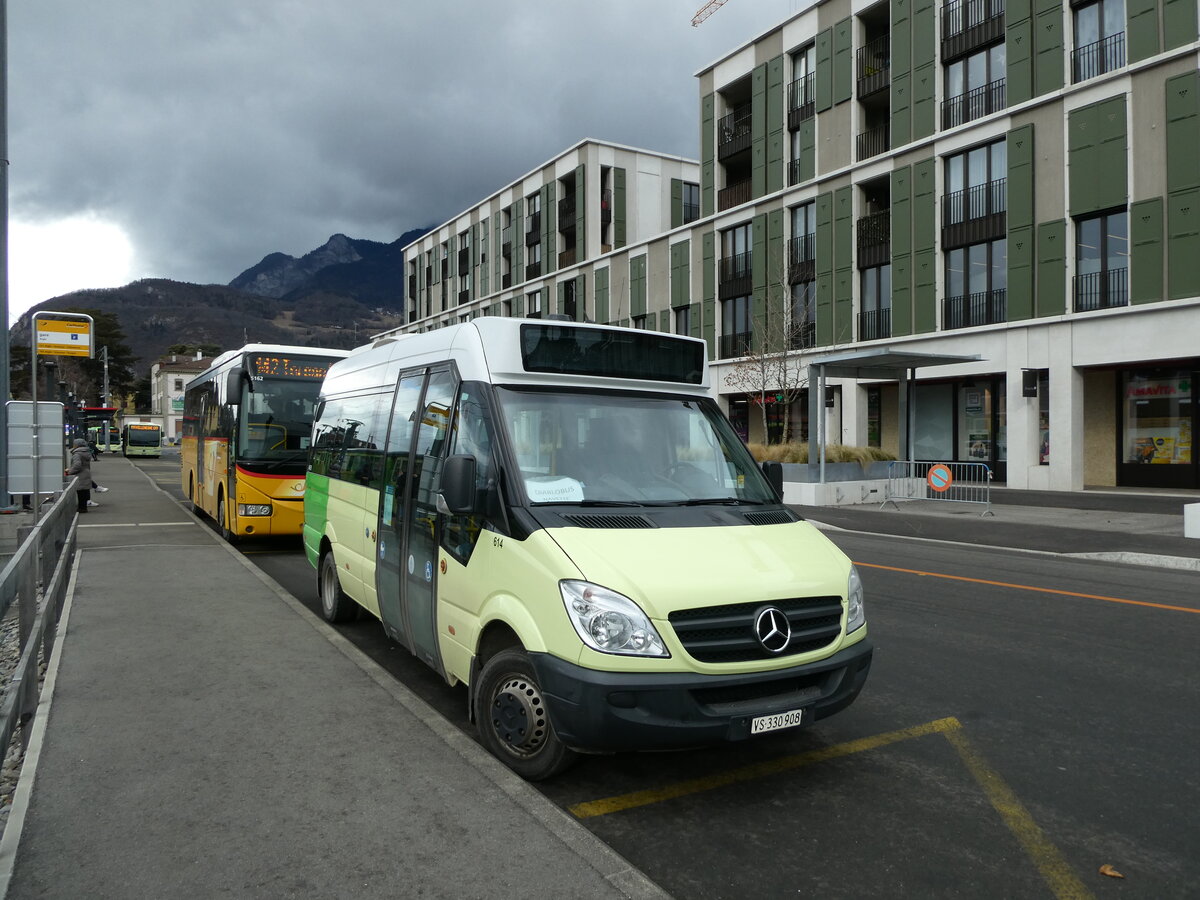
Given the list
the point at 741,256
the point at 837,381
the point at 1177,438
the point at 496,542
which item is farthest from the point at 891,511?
the point at 741,256

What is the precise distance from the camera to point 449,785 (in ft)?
12.6

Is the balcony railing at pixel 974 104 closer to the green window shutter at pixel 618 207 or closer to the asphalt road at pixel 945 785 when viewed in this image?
the green window shutter at pixel 618 207

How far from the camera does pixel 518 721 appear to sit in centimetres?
405

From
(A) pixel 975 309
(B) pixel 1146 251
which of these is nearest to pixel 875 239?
(A) pixel 975 309

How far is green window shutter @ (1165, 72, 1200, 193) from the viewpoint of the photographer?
73.2 feet

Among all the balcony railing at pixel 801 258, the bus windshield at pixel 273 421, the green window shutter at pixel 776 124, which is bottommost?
the bus windshield at pixel 273 421

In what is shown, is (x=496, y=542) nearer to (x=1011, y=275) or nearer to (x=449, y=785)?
(x=449, y=785)

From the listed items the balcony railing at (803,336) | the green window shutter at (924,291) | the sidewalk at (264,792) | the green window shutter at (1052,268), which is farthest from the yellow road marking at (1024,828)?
the balcony railing at (803,336)

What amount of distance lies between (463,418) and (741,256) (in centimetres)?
3430

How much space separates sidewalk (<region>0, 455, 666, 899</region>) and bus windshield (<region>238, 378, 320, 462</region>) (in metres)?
5.98

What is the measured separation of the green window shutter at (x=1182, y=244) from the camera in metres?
22.4

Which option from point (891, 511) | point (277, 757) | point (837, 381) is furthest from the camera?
point (837, 381)

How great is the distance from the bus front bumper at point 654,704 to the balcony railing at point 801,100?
34.1 m

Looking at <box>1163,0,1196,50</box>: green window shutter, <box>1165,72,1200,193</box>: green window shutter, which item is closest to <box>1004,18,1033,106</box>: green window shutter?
<box>1163,0,1196,50</box>: green window shutter
